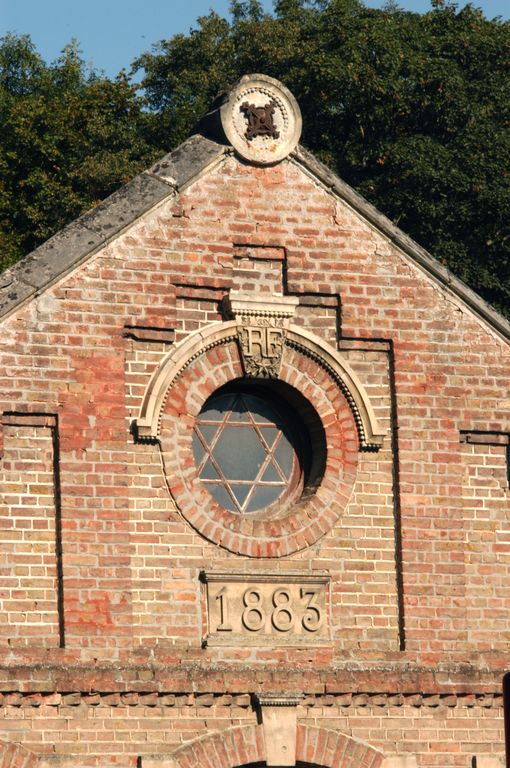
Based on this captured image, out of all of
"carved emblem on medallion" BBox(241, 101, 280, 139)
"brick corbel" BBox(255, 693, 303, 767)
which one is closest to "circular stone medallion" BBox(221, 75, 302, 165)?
"carved emblem on medallion" BBox(241, 101, 280, 139)

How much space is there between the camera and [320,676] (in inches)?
737

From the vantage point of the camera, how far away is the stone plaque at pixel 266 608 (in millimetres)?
18609

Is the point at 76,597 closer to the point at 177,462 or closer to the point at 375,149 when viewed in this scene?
the point at 177,462

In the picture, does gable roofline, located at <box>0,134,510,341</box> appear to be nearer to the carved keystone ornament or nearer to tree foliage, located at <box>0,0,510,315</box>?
the carved keystone ornament

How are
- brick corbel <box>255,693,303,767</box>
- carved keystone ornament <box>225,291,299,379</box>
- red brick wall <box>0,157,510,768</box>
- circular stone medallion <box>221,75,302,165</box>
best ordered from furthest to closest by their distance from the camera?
1. circular stone medallion <box>221,75,302,165</box>
2. carved keystone ornament <box>225,291,299,379</box>
3. brick corbel <box>255,693,303,767</box>
4. red brick wall <box>0,157,510,768</box>

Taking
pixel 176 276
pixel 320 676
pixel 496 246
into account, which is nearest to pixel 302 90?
pixel 496 246

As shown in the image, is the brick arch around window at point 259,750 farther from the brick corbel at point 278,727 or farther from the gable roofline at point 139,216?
the gable roofline at point 139,216

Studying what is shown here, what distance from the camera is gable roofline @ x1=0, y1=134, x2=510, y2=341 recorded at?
18703mm

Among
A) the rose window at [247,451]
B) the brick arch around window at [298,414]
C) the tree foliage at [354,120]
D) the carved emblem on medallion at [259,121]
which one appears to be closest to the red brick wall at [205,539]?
the brick arch around window at [298,414]

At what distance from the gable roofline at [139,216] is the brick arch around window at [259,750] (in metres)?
4.39

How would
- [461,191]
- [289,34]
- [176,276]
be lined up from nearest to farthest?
[176,276], [461,191], [289,34]

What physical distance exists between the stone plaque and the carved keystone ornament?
2019mm

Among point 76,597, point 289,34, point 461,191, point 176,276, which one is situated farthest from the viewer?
point 289,34

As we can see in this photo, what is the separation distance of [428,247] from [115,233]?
11.8m
